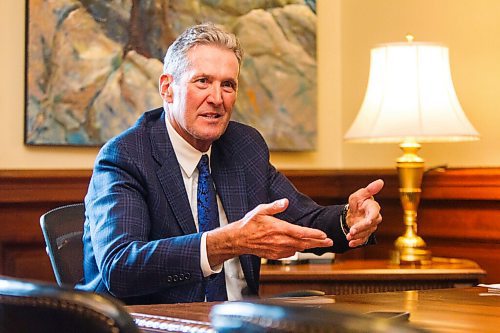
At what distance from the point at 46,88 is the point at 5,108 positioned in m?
0.18

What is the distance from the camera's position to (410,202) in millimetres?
4082

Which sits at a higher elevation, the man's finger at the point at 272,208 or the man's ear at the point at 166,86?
the man's ear at the point at 166,86

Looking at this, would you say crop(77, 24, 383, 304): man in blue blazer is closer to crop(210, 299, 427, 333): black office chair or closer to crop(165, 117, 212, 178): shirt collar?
crop(165, 117, 212, 178): shirt collar

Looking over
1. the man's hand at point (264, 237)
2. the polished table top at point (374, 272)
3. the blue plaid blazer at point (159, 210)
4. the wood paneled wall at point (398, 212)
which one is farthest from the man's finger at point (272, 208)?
the wood paneled wall at point (398, 212)

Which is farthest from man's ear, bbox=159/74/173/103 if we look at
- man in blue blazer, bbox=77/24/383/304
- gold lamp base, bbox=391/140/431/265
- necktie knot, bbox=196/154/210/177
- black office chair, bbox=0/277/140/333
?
black office chair, bbox=0/277/140/333

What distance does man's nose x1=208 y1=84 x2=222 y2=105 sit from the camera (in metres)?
3.04

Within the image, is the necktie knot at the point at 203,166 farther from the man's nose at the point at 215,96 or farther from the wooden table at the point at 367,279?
the wooden table at the point at 367,279

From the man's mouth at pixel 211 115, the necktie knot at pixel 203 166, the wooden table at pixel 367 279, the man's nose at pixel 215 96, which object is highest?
the man's nose at pixel 215 96

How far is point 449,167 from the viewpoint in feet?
14.4

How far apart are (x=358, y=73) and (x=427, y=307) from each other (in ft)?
8.57

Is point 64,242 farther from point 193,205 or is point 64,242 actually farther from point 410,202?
point 410,202

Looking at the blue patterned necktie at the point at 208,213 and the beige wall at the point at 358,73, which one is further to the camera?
the beige wall at the point at 358,73

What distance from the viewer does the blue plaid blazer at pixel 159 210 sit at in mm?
2672

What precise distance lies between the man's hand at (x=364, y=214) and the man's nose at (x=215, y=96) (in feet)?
1.63
